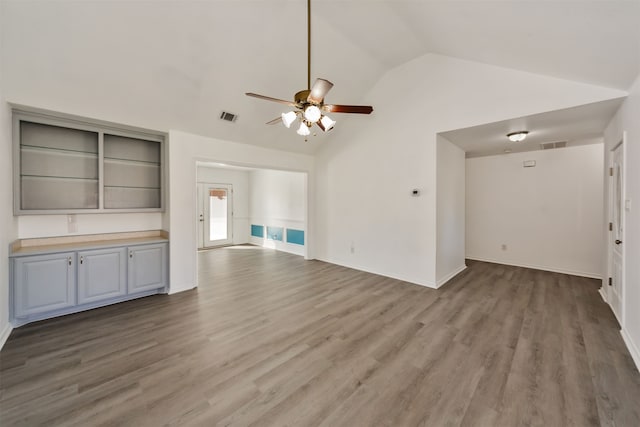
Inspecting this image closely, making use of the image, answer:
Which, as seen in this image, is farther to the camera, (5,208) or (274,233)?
(274,233)

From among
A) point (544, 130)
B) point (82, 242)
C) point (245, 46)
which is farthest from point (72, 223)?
point (544, 130)

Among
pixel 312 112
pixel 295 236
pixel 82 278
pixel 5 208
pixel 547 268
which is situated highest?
pixel 312 112

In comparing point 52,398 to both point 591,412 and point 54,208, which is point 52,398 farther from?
point 591,412

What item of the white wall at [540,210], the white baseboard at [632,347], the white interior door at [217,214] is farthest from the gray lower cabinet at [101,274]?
the white wall at [540,210]

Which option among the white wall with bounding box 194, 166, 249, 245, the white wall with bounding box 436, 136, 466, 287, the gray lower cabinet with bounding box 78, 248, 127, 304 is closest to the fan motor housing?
the white wall with bounding box 436, 136, 466, 287

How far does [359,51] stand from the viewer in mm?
3867

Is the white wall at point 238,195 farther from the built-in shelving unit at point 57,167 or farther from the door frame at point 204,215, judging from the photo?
the built-in shelving unit at point 57,167

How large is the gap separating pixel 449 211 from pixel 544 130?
1779 millimetres

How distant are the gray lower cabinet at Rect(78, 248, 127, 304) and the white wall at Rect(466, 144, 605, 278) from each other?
6911 millimetres

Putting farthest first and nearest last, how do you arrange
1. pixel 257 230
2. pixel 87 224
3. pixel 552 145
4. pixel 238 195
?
pixel 238 195 < pixel 257 230 < pixel 552 145 < pixel 87 224

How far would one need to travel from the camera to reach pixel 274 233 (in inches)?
300

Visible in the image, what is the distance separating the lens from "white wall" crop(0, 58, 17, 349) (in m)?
2.60

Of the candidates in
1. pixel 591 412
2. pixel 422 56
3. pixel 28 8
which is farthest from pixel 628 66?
pixel 28 8

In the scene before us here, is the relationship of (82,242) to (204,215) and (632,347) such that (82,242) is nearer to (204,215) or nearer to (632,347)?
(204,215)
